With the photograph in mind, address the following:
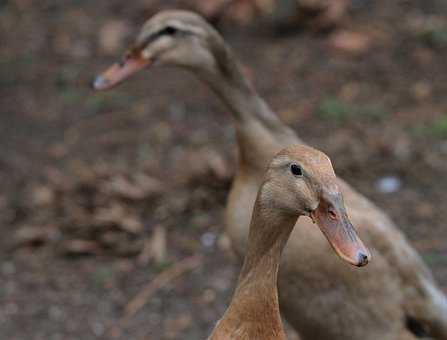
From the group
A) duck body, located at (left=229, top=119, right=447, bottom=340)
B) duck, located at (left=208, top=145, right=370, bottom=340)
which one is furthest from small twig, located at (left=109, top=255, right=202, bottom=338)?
duck, located at (left=208, top=145, right=370, bottom=340)

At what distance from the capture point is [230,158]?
178 inches

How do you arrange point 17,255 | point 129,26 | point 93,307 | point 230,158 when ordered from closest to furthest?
point 93,307 → point 17,255 → point 230,158 → point 129,26

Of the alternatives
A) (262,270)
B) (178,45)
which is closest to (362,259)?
(262,270)

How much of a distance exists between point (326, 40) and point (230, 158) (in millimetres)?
1474

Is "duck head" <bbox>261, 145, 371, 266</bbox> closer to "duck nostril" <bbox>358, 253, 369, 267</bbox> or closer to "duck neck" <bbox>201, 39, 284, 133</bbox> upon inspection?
"duck nostril" <bbox>358, 253, 369, 267</bbox>

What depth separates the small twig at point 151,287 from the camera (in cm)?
387

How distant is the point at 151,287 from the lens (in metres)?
4.05

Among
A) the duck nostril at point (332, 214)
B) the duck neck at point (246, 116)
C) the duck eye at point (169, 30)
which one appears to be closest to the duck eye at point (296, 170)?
the duck nostril at point (332, 214)

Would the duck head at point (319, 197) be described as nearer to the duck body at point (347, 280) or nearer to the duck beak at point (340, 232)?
the duck beak at point (340, 232)

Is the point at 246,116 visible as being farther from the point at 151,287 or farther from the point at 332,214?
the point at 332,214

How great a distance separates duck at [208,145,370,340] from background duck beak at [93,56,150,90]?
1279 mm

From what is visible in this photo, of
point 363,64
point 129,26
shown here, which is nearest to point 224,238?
point 363,64

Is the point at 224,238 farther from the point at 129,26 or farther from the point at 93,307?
the point at 129,26

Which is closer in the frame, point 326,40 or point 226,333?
point 226,333
